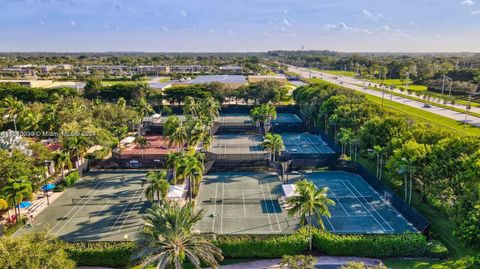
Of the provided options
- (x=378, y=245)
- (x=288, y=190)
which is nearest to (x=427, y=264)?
(x=378, y=245)

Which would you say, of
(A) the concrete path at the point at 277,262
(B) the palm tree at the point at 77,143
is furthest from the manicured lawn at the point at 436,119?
(B) the palm tree at the point at 77,143

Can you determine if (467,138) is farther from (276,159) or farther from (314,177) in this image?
(276,159)

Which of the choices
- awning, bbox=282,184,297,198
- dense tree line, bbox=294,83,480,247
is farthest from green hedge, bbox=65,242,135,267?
dense tree line, bbox=294,83,480,247

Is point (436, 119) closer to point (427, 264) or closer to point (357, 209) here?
point (357, 209)

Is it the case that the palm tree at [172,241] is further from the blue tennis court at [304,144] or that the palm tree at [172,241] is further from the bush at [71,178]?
→ the blue tennis court at [304,144]

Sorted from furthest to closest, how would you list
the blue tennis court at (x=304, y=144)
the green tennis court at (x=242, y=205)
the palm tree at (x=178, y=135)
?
1. the blue tennis court at (x=304, y=144)
2. the palm tree at (x=178, y=135)
3. the green tennis court at (x=242, y=205)

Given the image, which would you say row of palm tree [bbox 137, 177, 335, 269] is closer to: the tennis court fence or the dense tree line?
the dense tree line

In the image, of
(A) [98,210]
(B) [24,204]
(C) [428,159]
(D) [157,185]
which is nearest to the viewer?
(D) [157,185]
